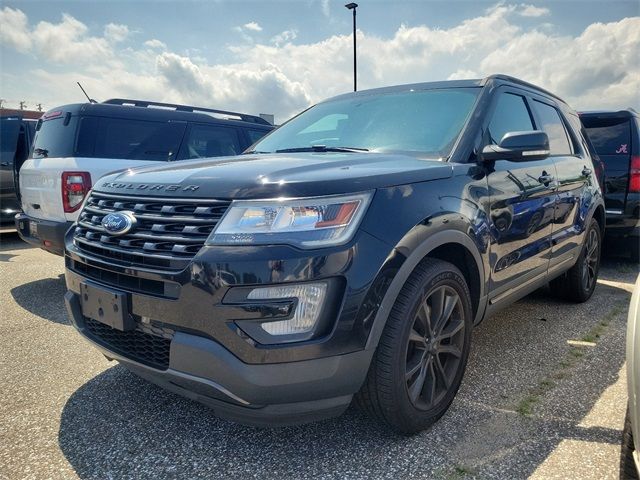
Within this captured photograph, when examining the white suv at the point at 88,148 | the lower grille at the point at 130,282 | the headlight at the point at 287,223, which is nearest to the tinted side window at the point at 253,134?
the white suv at the point at 88,148

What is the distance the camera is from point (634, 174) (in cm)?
539

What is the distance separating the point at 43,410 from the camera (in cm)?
244

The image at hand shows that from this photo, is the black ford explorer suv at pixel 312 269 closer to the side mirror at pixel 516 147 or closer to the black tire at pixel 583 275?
the side mirror at pixel 516 147

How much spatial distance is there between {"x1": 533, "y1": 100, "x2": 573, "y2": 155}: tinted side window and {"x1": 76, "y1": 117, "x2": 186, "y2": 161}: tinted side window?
153 inches

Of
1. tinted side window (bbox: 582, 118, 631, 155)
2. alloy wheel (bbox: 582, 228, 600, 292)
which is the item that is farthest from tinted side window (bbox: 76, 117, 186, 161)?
tinted side window (bbox: 582, 118, 631, 155)

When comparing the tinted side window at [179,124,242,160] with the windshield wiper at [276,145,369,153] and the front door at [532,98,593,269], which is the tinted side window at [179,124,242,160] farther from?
the front door at [532,98,593,269]

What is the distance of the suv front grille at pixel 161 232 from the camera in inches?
70.7

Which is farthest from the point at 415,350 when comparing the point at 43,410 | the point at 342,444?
the point at 43,410

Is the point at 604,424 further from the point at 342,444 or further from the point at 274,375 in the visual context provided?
the point at 274,375

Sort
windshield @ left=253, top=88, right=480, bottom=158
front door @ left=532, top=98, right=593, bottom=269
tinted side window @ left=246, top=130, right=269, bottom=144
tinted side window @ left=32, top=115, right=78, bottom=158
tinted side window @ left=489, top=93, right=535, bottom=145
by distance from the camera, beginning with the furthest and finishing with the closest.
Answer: tinted side window @ left=246, top=130, right=269, bottom=144
tinted side window @ left=32, top=115, right=78, bottom=158
front door @ left=532, top=98, right=593, bottom=269
tinted side window @ left=489, top=93, right=535, bottom=145
windshield @ left=253, top=88, right=480, bottom=158

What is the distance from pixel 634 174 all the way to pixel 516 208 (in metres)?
3.60

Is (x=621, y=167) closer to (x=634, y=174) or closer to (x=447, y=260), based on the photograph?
(x=634, y=174)

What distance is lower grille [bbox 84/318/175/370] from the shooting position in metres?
1.91

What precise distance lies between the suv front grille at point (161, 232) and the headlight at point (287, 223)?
2.7 inches
